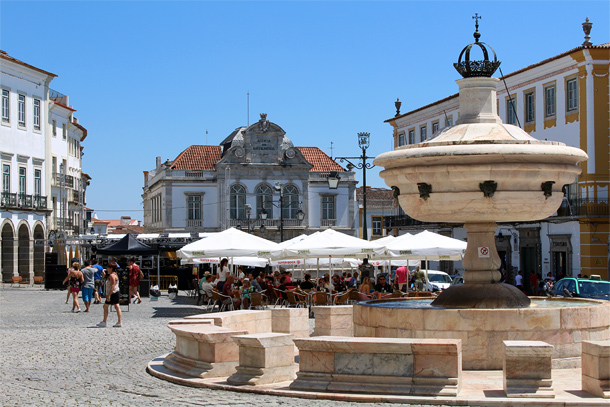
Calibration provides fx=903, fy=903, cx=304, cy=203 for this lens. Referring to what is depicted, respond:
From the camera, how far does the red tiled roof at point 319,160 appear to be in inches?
2808

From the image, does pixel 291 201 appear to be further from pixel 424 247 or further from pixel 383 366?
pixel 383 366

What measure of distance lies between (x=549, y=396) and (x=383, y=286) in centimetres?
1623

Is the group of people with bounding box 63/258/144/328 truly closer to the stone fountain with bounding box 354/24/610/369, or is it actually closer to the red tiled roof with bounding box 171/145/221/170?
the stone fountain with bounding box 354/24/610/369

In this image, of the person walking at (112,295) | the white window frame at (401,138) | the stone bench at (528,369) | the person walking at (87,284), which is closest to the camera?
the stone bench at (528,369)

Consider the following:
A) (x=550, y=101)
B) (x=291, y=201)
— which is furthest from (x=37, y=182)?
(x=550, y=101)

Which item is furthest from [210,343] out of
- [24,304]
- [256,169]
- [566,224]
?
[256,169]

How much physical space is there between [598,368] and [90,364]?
694 cm

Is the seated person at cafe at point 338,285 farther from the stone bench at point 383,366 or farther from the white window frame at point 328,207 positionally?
the white window frame at point 328,207

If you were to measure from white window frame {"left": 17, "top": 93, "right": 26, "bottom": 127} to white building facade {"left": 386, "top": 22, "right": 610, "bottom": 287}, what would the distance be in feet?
74.3

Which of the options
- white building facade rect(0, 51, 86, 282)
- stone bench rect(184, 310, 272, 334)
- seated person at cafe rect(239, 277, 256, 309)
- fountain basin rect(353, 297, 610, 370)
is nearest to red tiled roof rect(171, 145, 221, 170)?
white building facade rect(0, 51, 86, 282)

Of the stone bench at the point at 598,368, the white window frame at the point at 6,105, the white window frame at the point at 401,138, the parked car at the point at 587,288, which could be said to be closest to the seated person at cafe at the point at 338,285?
the parked car at the point at 587,288

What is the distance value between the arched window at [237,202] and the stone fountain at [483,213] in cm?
5402

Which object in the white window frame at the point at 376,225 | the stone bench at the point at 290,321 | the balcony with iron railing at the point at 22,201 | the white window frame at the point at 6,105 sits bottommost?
the stone bench at the point at 290,321

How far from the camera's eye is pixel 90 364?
12.4 meters
